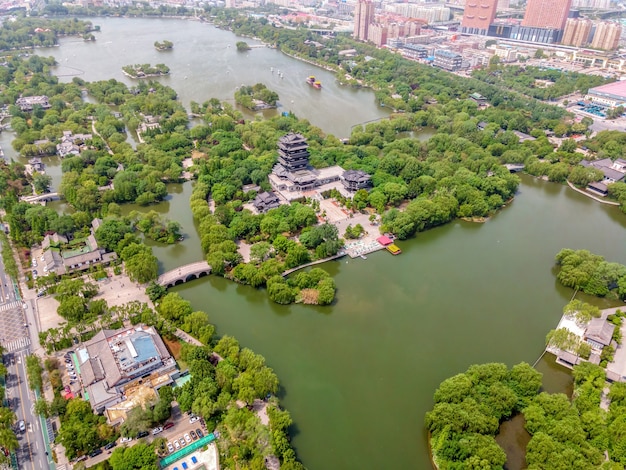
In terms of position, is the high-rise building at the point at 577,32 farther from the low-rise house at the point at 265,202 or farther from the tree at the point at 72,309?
the tree at the point at 72,309

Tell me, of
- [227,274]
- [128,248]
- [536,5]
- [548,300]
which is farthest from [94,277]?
[536,5]

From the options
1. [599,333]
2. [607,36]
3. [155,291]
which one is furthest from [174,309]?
[607,36]

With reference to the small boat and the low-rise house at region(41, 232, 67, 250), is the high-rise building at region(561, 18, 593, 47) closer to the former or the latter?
the small boat

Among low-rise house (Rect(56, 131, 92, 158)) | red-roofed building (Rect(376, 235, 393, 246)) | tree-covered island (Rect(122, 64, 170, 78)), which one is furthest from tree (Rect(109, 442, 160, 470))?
→ tree-covered island (Rect(122, 64, 170, 78))

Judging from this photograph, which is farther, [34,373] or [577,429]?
[34,373]

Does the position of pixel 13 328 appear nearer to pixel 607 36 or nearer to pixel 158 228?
pixel 158 228

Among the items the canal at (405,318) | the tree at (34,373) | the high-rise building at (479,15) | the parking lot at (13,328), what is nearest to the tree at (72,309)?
the parking lot at (13,328)
